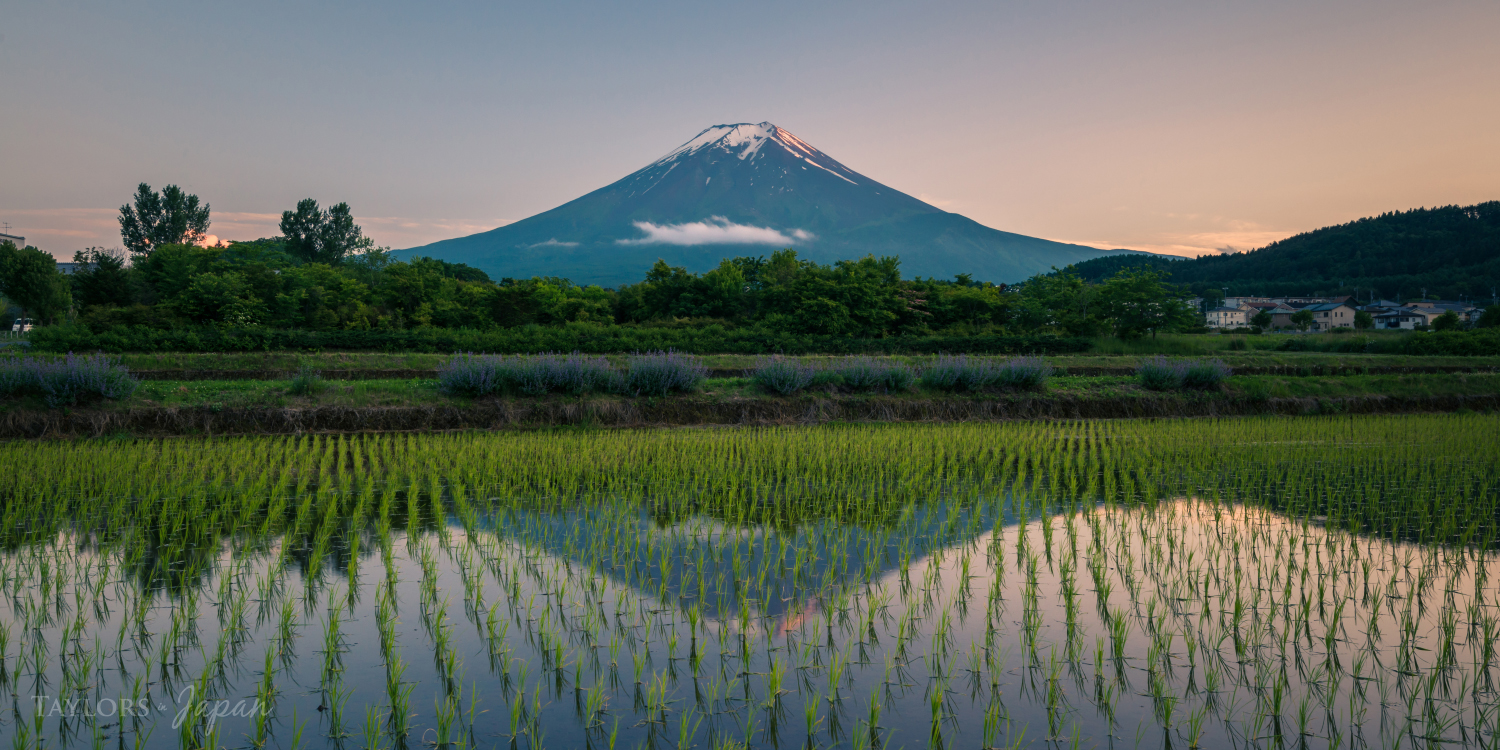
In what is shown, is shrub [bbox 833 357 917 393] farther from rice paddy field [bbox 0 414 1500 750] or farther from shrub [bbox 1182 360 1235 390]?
rice paddy field [bbox 0 414 1500 750]

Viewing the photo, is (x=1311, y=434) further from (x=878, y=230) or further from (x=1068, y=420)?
(x=878, y=230)

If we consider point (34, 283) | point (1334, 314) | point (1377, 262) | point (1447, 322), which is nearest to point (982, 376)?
point (1447, 322)

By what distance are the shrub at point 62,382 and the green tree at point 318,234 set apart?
74254 millimetres

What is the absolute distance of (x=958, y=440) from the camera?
1234cm

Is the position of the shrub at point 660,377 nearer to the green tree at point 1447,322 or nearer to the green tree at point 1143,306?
the green tree at point 1143,306

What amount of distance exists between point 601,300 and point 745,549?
3893cm

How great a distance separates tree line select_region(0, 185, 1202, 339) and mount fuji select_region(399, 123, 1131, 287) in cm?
A: 8700

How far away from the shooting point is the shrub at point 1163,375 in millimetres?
18625

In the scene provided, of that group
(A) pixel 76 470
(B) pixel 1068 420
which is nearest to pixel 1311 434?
(B) pixel 1068 420

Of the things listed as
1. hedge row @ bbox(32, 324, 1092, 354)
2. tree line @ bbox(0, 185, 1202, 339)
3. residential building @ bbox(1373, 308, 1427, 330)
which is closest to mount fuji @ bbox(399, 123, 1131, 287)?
residential building @ bbox(1373, 308, 1427, 330)

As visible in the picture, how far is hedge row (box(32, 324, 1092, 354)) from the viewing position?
24625 mm

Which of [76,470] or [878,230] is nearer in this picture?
[76,470]

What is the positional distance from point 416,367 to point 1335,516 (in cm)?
1970

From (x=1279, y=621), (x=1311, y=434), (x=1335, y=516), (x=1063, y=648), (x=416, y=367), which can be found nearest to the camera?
(x=1063, y=648)
